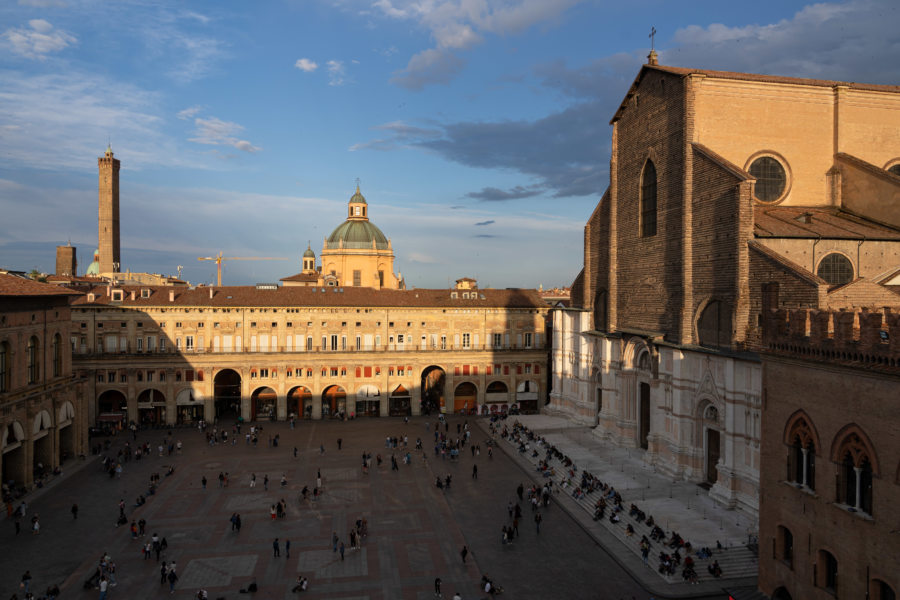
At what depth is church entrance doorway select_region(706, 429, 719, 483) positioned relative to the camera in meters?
34.0

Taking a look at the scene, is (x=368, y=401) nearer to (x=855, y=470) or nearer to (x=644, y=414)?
(x=644, y=414)

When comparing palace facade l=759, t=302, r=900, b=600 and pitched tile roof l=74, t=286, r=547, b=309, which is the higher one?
pitched tile roof l=74, t=286, r=547, b=309

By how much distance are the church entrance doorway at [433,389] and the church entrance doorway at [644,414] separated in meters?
23.3

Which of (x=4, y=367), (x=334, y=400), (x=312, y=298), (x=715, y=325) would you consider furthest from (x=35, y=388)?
(x=715, y=325)

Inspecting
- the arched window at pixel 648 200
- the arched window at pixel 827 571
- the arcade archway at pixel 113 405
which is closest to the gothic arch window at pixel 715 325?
the arched window at pixel 648 200

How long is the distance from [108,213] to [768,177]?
339 ft

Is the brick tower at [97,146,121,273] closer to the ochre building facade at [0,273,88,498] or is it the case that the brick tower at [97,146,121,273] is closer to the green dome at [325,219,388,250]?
the green dome at [325,219,388,250]

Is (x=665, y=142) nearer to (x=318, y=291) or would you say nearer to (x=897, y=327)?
(x=897, y=327)

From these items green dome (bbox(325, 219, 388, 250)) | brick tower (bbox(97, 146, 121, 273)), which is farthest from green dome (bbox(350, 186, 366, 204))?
brick tower (bbox(97, 146, 121, 273))

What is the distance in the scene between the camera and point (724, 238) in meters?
33.4

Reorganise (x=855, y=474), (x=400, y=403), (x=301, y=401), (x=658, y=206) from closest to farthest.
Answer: (x=855, y=474)
(x=658, y=206)
(x=301, y=401)
(x=400, y=403)

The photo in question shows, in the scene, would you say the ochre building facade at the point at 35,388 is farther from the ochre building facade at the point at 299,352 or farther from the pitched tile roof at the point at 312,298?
the pitched tile roof at the point at 312,298

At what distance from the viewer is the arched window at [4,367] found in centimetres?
3562

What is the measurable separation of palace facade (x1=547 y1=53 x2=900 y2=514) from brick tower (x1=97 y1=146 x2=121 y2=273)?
91.7 m
